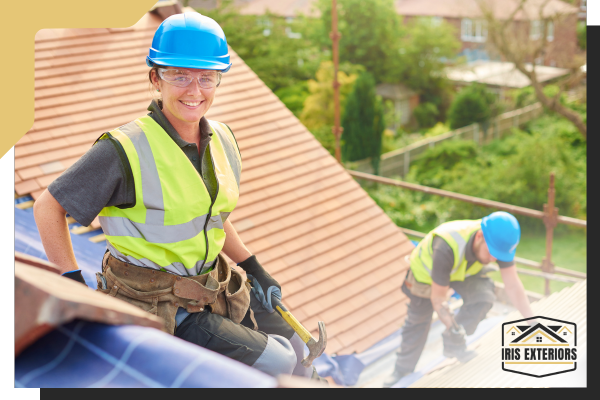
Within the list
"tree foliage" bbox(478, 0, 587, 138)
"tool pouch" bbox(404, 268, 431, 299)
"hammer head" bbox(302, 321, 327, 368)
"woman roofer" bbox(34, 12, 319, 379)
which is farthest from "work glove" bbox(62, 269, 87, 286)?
"tree foliage" bbox(478, 0, 587, 138)

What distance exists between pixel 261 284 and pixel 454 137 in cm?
1995

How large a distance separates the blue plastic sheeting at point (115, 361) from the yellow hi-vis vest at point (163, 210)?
2.38 ft

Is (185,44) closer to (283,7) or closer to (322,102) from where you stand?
(322,102)

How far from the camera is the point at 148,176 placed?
199cm

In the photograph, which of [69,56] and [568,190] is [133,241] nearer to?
[69,56]

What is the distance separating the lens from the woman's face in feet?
6.80

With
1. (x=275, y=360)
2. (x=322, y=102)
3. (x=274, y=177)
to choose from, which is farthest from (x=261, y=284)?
(x=322, y=102)

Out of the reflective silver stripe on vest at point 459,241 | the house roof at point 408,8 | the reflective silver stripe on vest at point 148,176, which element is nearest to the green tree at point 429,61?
the house roof at point 408,8

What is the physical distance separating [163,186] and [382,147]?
18824mm

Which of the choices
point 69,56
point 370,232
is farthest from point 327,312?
point 69,56

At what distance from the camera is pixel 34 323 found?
120cm

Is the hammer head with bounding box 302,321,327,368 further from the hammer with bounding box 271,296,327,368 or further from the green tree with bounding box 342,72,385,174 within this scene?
the green tree with bounding box 342,72,385,174

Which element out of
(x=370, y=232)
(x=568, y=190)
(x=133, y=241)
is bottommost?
(x=568, y=190)

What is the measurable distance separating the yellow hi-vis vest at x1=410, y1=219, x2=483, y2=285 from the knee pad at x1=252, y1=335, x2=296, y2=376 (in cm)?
248
